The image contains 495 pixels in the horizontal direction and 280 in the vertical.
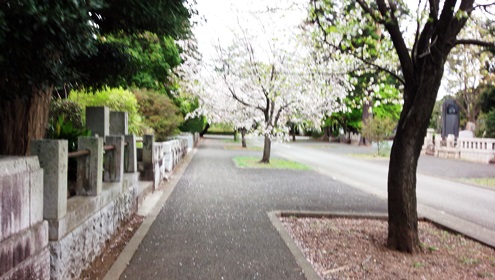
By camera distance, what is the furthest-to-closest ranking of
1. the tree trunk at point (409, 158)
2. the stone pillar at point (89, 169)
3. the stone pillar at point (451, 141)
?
the stone pillar at point (451, 141)
the tree trunk at point (409, 158)
the stone pillar at point (89, 169)

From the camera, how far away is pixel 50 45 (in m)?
3.80

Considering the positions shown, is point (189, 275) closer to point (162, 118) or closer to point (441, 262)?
point (441, 262)

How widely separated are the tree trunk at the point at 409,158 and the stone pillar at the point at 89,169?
160 inches

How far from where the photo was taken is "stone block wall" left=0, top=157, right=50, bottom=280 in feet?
10.7

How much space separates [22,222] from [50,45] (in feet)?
5.07

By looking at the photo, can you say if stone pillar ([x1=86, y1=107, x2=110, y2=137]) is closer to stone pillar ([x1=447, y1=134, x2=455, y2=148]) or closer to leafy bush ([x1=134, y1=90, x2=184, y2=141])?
leafy bush ([x1=134, y1=90, x2=184, y2=141])

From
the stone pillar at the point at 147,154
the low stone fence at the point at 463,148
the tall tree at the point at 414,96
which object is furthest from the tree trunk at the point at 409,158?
the low stone fence at the point at 463,148

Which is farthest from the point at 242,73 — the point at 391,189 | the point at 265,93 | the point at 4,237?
the point at 4,237

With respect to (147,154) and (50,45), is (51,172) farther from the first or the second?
(147,154)

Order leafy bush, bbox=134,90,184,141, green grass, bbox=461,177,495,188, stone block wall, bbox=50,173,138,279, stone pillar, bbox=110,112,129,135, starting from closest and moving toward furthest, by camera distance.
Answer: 1. stone block wall, bbox=50,173,138,279
2. stone pillar, bbox=110,112,129,135
3. green grass, bbox=461,177,495,188
4. leafy bush, bbox=134,90,184,141

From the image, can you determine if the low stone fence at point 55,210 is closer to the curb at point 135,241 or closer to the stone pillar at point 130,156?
the curb at point 135,241

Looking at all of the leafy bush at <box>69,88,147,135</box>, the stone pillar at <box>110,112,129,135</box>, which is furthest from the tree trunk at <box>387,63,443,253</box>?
the leafy bush at <box>69,88,147,135</box>

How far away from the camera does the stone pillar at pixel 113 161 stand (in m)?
6.83

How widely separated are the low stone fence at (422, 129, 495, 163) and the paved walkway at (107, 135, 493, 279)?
596 inches
